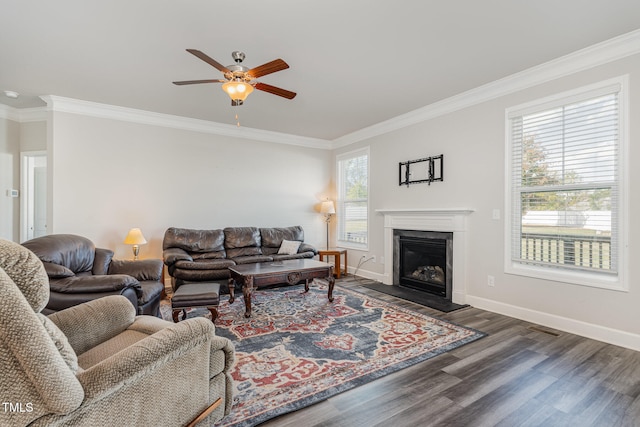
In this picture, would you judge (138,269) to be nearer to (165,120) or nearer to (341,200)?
(165,120)

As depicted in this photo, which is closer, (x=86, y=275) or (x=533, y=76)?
(x=86, y=275)

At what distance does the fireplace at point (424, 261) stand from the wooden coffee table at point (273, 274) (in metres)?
1.44

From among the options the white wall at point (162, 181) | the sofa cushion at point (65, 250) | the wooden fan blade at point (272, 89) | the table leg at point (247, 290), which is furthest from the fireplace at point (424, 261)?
the sofa cushion at point (65, 250)

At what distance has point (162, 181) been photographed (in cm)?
488

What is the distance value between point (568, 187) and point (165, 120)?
17.8 ft

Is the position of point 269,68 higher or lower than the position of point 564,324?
higher

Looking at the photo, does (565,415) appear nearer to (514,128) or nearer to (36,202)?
(514,128)

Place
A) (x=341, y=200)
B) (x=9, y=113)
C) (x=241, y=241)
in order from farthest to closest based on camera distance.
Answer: (x=341, y=200) → (x=241, y=241) → (x=9, y=113)

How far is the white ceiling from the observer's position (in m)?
2.33

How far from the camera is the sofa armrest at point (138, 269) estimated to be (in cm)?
318


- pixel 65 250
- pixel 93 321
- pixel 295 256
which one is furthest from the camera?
pixel 295 256

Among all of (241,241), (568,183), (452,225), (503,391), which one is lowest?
(503,391)

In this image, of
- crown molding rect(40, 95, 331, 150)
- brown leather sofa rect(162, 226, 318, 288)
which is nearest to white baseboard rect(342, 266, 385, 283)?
brown leather sofa rect(162, 226, 318, 288)

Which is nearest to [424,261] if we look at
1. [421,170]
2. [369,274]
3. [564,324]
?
[369,274]
